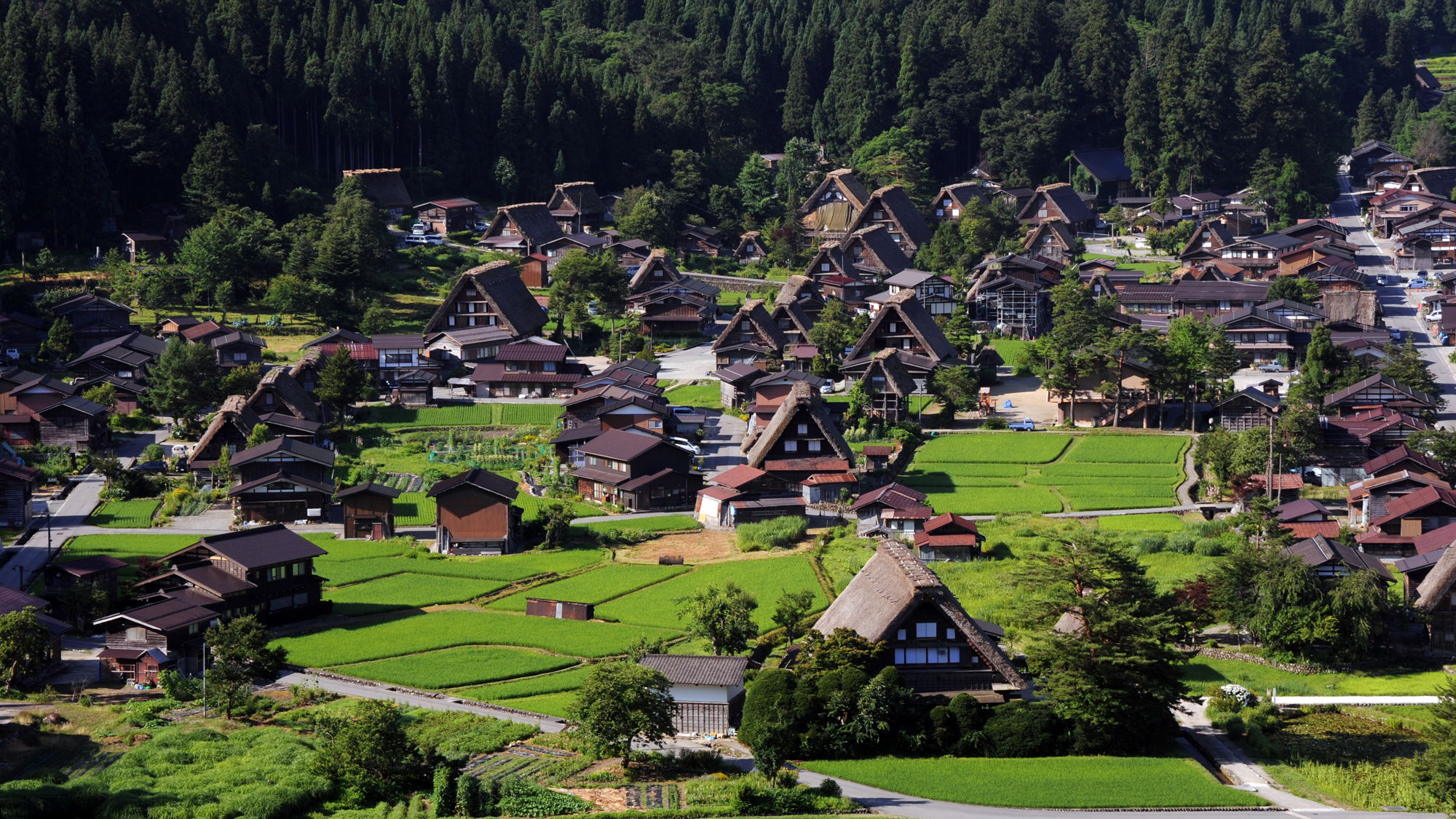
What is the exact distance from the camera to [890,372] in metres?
60.1

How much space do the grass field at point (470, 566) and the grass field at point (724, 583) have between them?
369 cm

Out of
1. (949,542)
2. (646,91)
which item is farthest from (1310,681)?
(646,91)

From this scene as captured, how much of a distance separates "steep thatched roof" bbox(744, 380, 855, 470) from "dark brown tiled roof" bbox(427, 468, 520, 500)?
27.3 ft

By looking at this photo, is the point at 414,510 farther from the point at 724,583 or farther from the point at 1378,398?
the point at 1378,398

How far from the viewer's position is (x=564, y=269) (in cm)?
7456

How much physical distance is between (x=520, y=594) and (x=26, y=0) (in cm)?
5837

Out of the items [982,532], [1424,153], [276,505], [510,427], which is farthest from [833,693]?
[1424,153]

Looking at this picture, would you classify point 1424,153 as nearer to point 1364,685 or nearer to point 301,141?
point 301,141

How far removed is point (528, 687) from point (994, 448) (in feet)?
86.9

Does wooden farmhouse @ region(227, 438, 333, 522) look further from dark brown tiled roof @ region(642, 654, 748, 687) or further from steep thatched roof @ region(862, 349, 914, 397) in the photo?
steep thatched roof @ region(862, 349, 914, 397)

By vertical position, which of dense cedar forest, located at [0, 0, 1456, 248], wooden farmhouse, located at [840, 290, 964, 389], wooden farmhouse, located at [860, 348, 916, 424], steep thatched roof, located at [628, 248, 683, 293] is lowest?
wooden farmhouse, located at [860, 348, 916, 424]

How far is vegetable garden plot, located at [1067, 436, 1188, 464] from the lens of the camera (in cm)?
5512

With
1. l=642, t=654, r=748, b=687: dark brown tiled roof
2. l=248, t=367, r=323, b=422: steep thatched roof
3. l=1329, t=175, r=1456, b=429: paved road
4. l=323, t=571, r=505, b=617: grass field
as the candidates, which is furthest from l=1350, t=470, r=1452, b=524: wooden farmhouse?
l=248, t=367, r=323, b=422: steep thatched roof

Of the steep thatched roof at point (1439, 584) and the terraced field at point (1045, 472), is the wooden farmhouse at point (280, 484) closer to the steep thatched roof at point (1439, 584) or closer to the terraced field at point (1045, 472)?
the terraced field at point (1045, 472)
